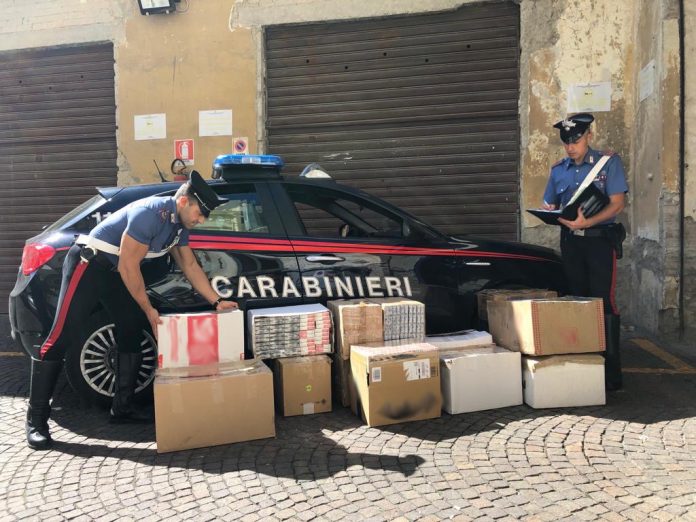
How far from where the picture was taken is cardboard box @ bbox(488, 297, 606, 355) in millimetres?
3762

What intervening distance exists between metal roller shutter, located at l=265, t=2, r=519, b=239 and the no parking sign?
362mm

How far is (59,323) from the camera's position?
336cm

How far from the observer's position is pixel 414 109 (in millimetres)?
7086

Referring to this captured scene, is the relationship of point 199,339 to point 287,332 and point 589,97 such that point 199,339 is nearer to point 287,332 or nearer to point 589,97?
point 287,332

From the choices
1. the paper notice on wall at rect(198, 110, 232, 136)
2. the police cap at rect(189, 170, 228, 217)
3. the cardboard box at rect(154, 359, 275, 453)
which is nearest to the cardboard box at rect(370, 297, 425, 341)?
the cardboard box at rect(154, 359, 275, 453)

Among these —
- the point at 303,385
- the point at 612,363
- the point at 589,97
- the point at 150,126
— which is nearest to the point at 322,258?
the point at 303,385

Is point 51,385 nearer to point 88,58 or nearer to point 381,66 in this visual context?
point 381,66

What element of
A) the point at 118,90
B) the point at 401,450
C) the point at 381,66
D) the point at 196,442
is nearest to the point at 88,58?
the point at 118,90

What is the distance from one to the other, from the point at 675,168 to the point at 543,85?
6.24 feet

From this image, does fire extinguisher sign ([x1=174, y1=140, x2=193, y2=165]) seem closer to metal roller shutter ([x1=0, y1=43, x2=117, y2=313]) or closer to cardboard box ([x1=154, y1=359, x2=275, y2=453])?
metal roller shutter ([x1=0, y1=43, x2=117, y2=313])

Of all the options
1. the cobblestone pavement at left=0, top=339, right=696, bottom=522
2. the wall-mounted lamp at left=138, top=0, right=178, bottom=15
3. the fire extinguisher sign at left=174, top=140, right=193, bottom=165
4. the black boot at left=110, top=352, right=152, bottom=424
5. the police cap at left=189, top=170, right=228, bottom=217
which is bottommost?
the cobblestone pavement at left=0, top=339, right=696, bottom=522

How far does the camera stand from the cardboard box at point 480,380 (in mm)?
3691

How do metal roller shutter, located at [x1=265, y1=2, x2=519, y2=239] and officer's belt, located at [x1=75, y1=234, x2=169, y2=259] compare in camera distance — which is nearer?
officer's belt, located at [x1=75, y1=234, x2=169, y2=259]

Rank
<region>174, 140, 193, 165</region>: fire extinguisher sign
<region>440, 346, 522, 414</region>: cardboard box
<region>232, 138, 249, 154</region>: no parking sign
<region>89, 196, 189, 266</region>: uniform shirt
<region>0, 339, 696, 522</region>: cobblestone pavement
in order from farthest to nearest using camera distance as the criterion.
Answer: <region>174, 140, 193, 165</region>: fire extinguisher sign < <region>232, 138, 249, 154</region>: no parking sign < <region>440, 346, 522, 414</region>: cardboard box < <region>89, 196, 189, 266</region>: uniform shirt < <region>0, 339, 696, 522</region>: cobblestone pavement
